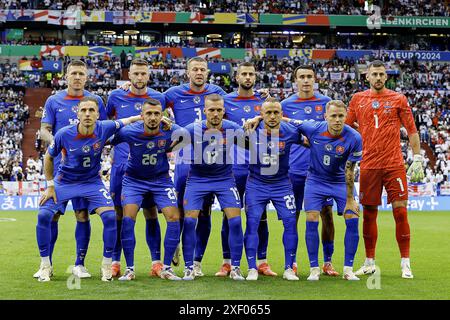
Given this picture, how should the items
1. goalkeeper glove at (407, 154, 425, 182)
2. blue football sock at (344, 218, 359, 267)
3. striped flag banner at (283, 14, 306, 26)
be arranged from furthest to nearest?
1. striped flag banner at (283, 14, 306, 26)
2. goalkeeper glove at (407, 154, 425, 182)
3. blue football sock at (344, 218, 359, 267)

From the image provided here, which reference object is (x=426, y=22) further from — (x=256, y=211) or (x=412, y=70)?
(x=256, y=211)

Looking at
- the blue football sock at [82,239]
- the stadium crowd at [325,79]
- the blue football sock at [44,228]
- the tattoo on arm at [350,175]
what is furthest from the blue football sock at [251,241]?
the stadium crowd at [325,79]

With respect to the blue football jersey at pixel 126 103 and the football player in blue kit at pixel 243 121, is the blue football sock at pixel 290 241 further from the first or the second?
the blue football jersey at pixel 126 103

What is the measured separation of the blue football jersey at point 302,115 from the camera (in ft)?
33.1

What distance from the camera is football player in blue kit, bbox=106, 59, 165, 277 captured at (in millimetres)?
9602

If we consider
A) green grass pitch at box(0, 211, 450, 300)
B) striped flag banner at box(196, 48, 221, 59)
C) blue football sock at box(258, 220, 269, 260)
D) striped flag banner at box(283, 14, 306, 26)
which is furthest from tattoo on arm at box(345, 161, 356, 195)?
striped flag banner at box(283, 14, 306, 26)

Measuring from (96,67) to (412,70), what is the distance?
19.6 meters

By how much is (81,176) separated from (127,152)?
2.86 ft

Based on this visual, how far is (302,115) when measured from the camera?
10133 millimetres

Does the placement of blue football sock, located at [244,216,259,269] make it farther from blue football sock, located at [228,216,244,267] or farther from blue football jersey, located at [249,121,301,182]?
blue football jersey, located at [249,121,301,182]

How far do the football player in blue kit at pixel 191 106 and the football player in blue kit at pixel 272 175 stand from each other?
30.7 inches

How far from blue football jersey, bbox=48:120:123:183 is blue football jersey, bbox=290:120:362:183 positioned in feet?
7.84

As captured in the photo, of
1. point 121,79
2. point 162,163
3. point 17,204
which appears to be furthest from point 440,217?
point 121,79

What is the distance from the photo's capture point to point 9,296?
7711 mm
